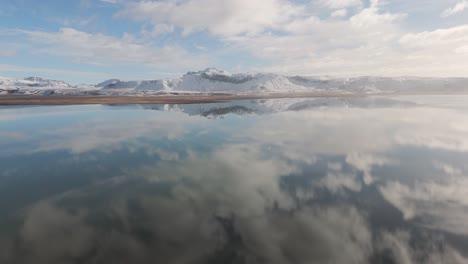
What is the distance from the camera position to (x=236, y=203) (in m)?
11.1

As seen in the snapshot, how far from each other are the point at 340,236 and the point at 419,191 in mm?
5756

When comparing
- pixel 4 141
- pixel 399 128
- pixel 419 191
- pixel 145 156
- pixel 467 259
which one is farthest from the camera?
pixel 399 128

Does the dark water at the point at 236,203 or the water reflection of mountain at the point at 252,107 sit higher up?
the water reflection of mountain at the point at 252,107

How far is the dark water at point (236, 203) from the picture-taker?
26.8ft

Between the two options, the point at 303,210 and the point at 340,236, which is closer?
the point at 340,236

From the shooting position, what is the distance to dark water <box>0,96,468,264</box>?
8.16 m

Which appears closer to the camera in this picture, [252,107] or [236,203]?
[236,203]

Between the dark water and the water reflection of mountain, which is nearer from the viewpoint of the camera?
the dark water

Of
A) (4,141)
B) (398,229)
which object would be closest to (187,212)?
(398,229)

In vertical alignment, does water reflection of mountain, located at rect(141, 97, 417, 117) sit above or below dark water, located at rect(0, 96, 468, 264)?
above

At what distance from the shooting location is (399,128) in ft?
89.5

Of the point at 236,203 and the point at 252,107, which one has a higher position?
the point at 252,107

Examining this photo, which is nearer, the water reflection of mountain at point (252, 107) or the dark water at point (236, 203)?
the dark water at point (236, 203)

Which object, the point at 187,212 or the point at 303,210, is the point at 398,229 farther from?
the point at 187,212
